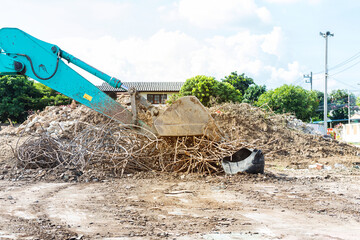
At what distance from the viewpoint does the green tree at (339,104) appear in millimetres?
49884

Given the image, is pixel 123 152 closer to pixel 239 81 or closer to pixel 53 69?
pixel 53 69

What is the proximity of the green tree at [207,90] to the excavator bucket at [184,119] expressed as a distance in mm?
20941

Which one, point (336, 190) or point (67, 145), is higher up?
point (67, 145)

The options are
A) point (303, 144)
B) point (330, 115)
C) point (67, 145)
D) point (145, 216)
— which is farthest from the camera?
point (330, 115)

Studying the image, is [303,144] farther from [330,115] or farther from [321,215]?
[330,115]

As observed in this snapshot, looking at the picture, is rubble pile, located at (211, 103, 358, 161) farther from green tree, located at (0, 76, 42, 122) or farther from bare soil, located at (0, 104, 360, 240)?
green tree, located at (0, 76, 42, 122)

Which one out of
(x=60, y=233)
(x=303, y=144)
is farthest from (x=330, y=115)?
(x=60, y=233)

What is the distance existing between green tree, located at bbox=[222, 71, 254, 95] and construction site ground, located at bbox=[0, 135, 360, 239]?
32512 millimetres

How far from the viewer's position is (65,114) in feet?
51.5

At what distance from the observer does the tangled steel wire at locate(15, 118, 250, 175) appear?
7.17 meters

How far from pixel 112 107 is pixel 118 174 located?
1347 millimetres

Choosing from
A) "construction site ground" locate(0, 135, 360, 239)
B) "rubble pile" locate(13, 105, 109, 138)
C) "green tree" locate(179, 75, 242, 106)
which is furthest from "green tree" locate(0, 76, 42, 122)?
"construction site ground" locate(0, 135, 360, 239)

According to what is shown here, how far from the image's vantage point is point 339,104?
5169 centimetres

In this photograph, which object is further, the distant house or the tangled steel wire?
the distant house
